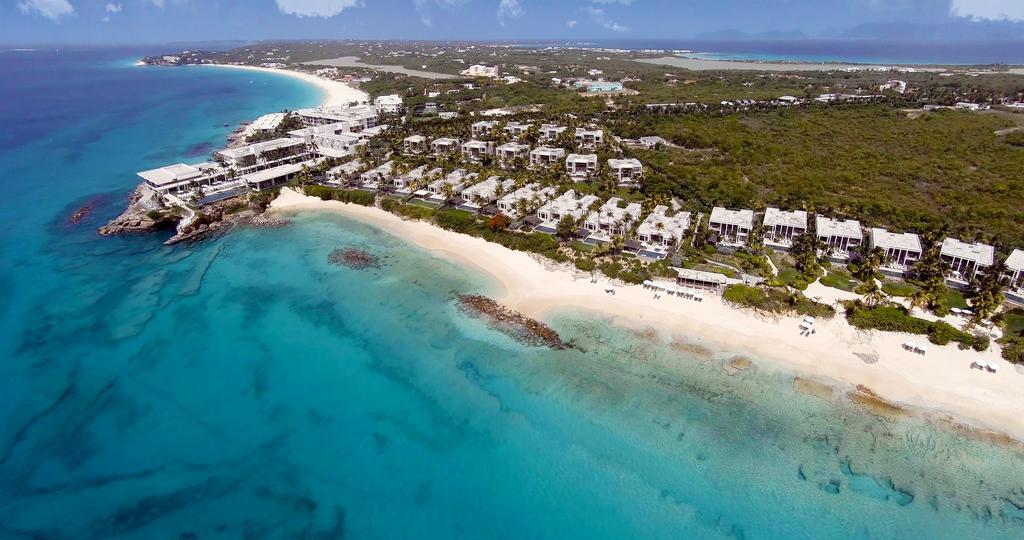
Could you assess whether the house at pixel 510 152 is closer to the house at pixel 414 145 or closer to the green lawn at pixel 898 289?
the house at pixel 414 145

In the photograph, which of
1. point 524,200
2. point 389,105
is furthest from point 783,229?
point 389,105

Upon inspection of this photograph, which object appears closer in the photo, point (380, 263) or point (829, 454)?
point (829, 454)

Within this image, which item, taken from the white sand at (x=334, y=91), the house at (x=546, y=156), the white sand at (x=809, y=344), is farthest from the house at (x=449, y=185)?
the white sand at (x=334, y=91)

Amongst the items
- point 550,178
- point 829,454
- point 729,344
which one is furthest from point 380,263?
point 829,454

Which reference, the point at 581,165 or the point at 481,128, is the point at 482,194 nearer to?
the point at 581,165

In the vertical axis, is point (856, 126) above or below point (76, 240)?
above

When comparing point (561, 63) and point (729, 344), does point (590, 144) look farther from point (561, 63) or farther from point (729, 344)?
point (561, 63)

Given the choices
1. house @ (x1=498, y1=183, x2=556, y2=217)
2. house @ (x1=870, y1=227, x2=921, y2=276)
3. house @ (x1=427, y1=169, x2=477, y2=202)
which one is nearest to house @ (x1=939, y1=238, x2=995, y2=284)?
house @ (x1=870, y1=227, x2=921, y2=276)
